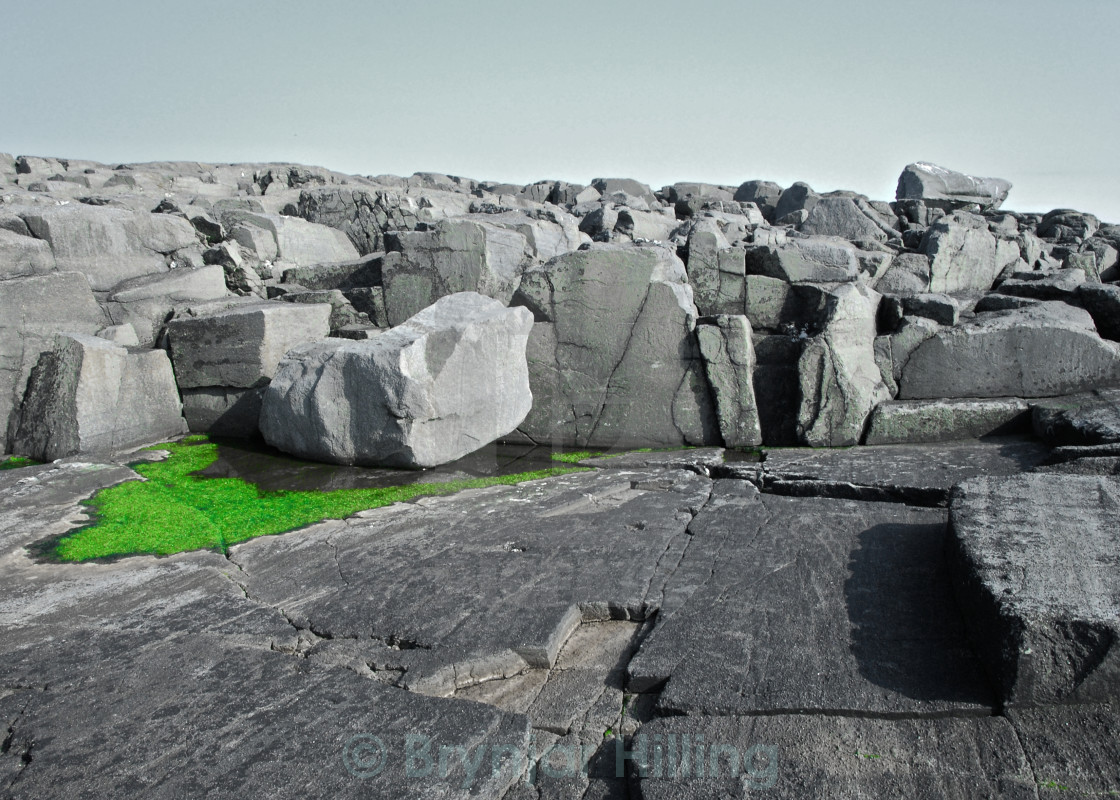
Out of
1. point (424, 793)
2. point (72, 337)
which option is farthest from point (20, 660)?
point (72, 337)

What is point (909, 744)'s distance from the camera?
7.06ft

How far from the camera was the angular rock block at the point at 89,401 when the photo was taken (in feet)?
18.1

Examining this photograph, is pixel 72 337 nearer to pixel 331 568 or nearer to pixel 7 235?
pixel 7 235

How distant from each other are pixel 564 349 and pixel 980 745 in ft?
14.0

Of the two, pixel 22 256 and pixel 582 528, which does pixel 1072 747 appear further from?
pixel 22 256

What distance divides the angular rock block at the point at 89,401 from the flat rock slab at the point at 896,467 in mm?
4617

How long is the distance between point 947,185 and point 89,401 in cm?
1759

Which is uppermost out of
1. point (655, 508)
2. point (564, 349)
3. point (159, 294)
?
point (159, 294)

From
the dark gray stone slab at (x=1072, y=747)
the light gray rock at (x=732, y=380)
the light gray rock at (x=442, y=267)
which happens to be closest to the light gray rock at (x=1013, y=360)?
the light gray rock at (x=732, y=380)

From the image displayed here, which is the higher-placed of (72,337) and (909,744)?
(72,337)

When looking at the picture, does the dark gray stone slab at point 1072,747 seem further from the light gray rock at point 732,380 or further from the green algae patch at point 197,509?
the light gray rock at point 732,380

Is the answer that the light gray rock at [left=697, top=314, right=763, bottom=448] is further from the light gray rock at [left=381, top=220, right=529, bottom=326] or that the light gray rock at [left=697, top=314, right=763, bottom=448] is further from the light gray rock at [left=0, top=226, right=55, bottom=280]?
the light gray rock at [left=0, top=226, right=55, bottom=280]

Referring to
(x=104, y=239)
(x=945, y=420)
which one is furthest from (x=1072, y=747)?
(x=104, y=239)

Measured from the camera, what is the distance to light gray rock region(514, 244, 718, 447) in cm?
578
